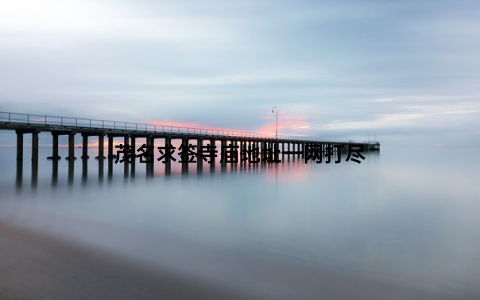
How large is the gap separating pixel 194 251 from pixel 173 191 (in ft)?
39.1

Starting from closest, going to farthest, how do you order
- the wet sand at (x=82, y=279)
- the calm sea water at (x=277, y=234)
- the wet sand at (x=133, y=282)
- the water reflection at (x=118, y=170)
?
the wet sand at (x=82, y=279) < the wet sand at (x=133, y=282) < the calm sea water at (x=277, y=234) < the water reflection at (x=118, y=170)

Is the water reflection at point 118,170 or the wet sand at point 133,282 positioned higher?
the wet sand at point 133,282

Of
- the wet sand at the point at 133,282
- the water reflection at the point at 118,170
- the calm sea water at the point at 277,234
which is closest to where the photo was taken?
the wet sand at the point at 133,282

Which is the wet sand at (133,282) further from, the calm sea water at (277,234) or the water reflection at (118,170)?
the water reflection at (118,170)

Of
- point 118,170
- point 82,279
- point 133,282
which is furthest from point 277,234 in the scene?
point 118,170

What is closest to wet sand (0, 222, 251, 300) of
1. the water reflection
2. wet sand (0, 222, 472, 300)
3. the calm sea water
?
wet sand (0, 222, 472, 300)

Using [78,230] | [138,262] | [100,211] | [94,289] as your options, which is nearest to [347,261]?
[138,262]

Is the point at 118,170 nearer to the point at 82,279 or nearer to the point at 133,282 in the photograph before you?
the point at 82,279

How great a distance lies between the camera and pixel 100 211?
13117mm

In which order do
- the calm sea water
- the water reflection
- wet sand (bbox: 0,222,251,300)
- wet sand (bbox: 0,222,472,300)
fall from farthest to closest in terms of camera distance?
the water reflection < the calm sea water < wet sand (bbox: 0,222,472,300) < wet sand (bbox: 0,222,251,300)

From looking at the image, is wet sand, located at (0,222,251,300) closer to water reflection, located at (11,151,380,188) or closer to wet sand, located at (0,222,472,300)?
wet sand, located at (0,222,472,300)

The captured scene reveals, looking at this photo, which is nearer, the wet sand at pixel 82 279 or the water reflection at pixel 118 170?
the wet sand at pixel 82 279

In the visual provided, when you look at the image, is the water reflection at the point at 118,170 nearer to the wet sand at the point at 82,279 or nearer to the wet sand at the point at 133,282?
the wet sand at the point at 82,279

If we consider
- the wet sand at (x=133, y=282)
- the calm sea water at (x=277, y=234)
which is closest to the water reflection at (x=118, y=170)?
the calm sea water at (x=277, y=234)
